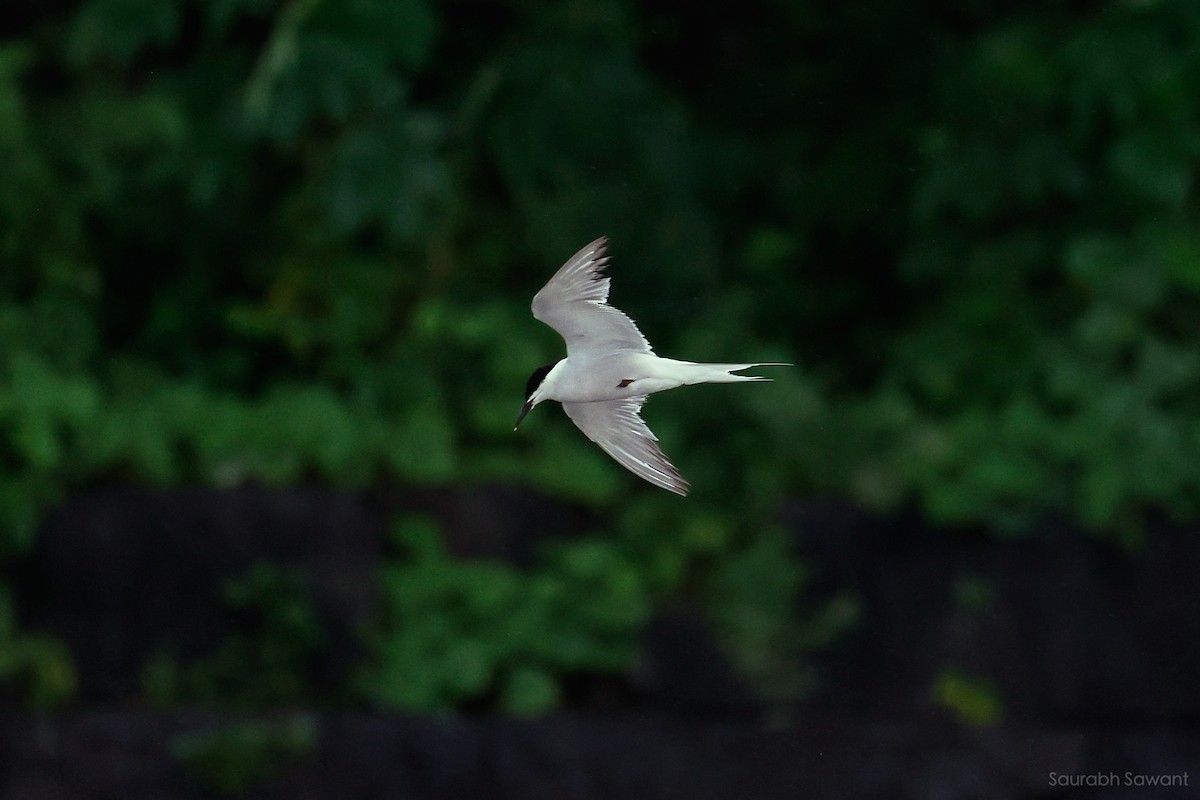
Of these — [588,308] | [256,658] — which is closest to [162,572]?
[256,658]

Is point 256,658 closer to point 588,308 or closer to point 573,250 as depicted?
point 573,250

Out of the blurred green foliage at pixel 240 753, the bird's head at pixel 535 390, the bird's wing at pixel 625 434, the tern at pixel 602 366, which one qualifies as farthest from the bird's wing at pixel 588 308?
the blurred green foliage at pixel 240 753

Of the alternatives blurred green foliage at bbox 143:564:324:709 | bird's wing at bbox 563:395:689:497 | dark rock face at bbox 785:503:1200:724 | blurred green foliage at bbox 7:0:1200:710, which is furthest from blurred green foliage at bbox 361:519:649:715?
bird's wing at bbox 563:395:689:497

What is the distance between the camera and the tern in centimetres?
284

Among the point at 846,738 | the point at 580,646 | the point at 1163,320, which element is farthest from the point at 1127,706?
the point at 580,646

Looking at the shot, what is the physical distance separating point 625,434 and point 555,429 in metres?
3.58

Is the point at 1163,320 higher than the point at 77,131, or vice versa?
the point at 77,131


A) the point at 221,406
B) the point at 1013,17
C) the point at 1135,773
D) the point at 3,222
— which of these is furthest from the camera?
the point at 1013,17

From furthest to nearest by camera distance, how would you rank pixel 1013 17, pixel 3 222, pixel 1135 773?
pixel 1013 17 < pixel 3 222 < pixel 1135 773

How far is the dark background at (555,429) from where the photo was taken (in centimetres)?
635

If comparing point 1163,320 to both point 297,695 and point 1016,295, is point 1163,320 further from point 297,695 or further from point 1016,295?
point 297,695

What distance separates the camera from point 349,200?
23.4 feet

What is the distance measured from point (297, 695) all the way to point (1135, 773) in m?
3.37

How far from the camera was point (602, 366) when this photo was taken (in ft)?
9.59
